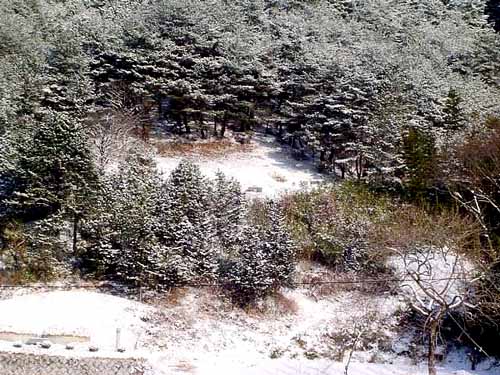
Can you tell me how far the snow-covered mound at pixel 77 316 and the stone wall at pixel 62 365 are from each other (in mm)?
551

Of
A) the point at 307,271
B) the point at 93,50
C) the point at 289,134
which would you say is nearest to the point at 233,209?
the point at 307,271

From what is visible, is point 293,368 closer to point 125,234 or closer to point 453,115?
point 125,234

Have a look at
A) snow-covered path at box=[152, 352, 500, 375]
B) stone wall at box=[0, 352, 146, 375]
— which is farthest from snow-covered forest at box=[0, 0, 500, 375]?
stone wall at box=[0, 352, 146, 375]

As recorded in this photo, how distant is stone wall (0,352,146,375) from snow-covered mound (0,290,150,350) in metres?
0.55

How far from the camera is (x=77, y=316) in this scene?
12125 millimetres

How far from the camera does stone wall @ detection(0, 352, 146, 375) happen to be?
418 inches

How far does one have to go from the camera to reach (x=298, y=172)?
1862 cm

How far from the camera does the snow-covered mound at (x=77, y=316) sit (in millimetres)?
11633

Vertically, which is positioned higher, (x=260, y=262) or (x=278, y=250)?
(x=278, y=250)

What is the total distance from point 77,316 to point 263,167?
820 cm

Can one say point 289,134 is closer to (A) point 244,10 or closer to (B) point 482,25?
(A) point 244,10

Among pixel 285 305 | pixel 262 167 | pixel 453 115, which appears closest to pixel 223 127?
pixel 262 167

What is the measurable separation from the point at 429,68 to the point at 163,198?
11.8 meters

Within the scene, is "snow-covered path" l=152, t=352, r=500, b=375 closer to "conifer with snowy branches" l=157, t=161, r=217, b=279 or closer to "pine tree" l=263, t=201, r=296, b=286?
"pine tree" l=263, t=201, r=296, b=286
